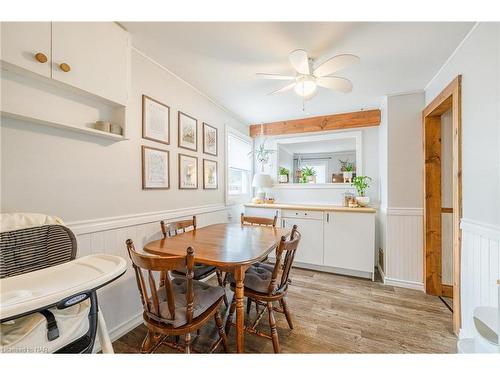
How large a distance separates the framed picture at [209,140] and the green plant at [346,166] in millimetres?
2201

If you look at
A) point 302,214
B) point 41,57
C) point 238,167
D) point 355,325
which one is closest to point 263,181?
point 238,167

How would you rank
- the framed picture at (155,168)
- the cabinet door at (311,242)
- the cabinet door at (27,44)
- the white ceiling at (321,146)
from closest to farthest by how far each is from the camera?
the cabinet door at (27,44), the framed picture at (155,168), the cabinet door at (311,242), the white ceiling at (321,146)

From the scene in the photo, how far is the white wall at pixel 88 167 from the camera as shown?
116cm

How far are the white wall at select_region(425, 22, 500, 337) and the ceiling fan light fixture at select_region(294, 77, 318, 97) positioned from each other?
1.13m

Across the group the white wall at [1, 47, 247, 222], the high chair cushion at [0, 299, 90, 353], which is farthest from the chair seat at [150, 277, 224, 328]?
the white wall at [1, 47, 247, 222]

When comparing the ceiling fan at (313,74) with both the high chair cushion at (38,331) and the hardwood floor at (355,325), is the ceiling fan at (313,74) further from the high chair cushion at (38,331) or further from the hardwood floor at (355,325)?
the hardwood floor at (355,325)

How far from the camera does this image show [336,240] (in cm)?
294

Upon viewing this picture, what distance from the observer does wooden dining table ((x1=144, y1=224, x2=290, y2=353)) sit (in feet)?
4.29

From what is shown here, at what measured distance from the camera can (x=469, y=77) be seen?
62.8 inches

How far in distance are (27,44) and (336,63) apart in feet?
6.18

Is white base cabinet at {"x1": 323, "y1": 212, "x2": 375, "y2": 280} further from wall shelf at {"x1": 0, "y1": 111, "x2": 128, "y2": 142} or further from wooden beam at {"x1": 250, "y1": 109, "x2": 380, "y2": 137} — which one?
wall shelf at {"x1": 0, "y1": 111, "x2": 128, "y2": 142}

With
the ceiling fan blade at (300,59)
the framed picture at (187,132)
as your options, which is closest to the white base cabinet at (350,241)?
the ceiling fan blade at (300,59)
